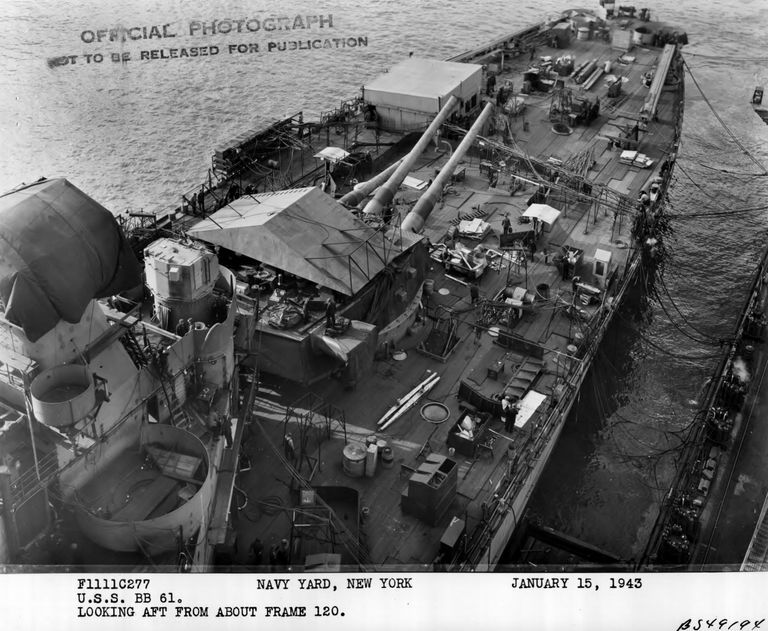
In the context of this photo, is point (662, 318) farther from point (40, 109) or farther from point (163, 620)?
point (40, 109)

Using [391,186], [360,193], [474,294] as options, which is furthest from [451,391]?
[360,193]

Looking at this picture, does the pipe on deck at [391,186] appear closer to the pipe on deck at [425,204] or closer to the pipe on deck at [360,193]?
the pipe on deck at [360,193]

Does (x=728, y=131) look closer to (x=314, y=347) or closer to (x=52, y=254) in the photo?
(x=314, y=347)

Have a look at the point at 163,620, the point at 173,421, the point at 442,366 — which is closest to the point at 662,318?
the point at 442,366

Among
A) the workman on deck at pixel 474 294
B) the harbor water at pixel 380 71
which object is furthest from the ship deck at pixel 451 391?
the harbor water at pixel 380 71

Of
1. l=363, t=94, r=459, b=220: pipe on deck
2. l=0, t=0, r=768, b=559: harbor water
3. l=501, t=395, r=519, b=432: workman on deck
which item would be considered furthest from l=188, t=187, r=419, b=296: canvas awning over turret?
l=0, t=0, r=768, b=559: harbor water
